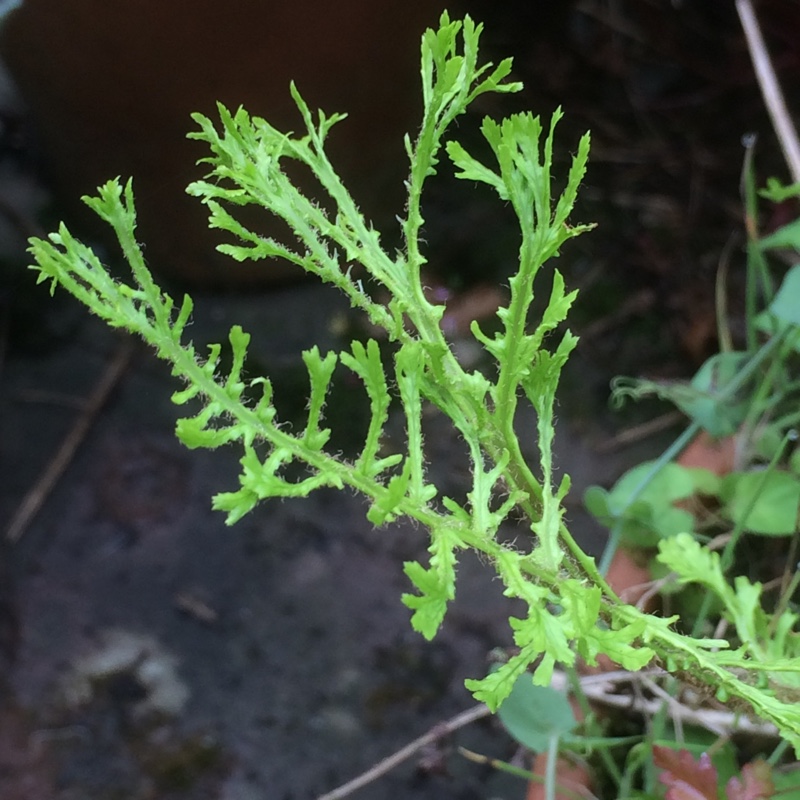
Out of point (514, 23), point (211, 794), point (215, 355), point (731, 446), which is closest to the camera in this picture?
point (215, 355)

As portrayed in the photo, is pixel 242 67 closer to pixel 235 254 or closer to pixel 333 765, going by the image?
pixel 235 254

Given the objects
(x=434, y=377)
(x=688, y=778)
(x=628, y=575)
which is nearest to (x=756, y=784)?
(x=688, y=778)

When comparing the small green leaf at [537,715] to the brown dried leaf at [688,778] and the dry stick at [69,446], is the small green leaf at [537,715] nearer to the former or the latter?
the brown dried leaf at [688,778]

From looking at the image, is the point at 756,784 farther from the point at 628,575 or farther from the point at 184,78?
the point at 184,78

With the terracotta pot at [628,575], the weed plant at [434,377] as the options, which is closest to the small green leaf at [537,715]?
the terracotta pot at [628,575]

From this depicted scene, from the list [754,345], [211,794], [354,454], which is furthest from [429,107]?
[211,794]
